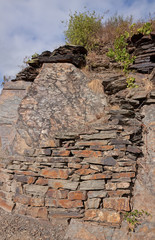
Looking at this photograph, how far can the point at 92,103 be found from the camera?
16.5 ft

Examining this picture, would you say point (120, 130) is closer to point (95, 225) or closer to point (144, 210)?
point (144, 210)

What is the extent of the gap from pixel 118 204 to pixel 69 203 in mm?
856

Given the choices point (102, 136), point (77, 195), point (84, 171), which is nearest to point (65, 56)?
point (102, 136)

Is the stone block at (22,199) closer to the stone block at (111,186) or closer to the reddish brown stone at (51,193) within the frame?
the reddish brown stone at (51,193)

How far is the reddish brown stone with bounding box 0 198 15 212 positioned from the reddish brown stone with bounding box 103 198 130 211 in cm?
190

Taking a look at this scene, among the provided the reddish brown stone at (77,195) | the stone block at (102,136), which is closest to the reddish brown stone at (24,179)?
the reddish brown stone at (77,195)

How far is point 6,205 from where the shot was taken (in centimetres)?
389

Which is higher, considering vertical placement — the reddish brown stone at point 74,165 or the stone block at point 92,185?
the reddish brown stone at point 74,165

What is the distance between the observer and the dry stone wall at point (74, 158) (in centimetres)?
328

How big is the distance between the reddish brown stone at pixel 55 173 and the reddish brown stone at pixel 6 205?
3.12 ft

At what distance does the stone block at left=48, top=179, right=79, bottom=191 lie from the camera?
3401mm

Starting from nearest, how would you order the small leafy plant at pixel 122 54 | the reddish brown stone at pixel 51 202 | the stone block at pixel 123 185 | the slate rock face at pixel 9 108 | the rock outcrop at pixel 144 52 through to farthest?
the stone block at pixel 123 185 < the reddish brown stone at pixel 51 202 < the slate rock face at pixel 9 108 < the rock outcrop at pixel 144 52 < the small leafy plant at pixel 122 54

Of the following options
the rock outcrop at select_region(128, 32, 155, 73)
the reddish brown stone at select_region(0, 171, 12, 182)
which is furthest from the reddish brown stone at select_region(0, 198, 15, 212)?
the rock outcrop at select_region(128, 32, 155, 73)

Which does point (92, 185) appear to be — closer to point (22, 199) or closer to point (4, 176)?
point (22, 199)
